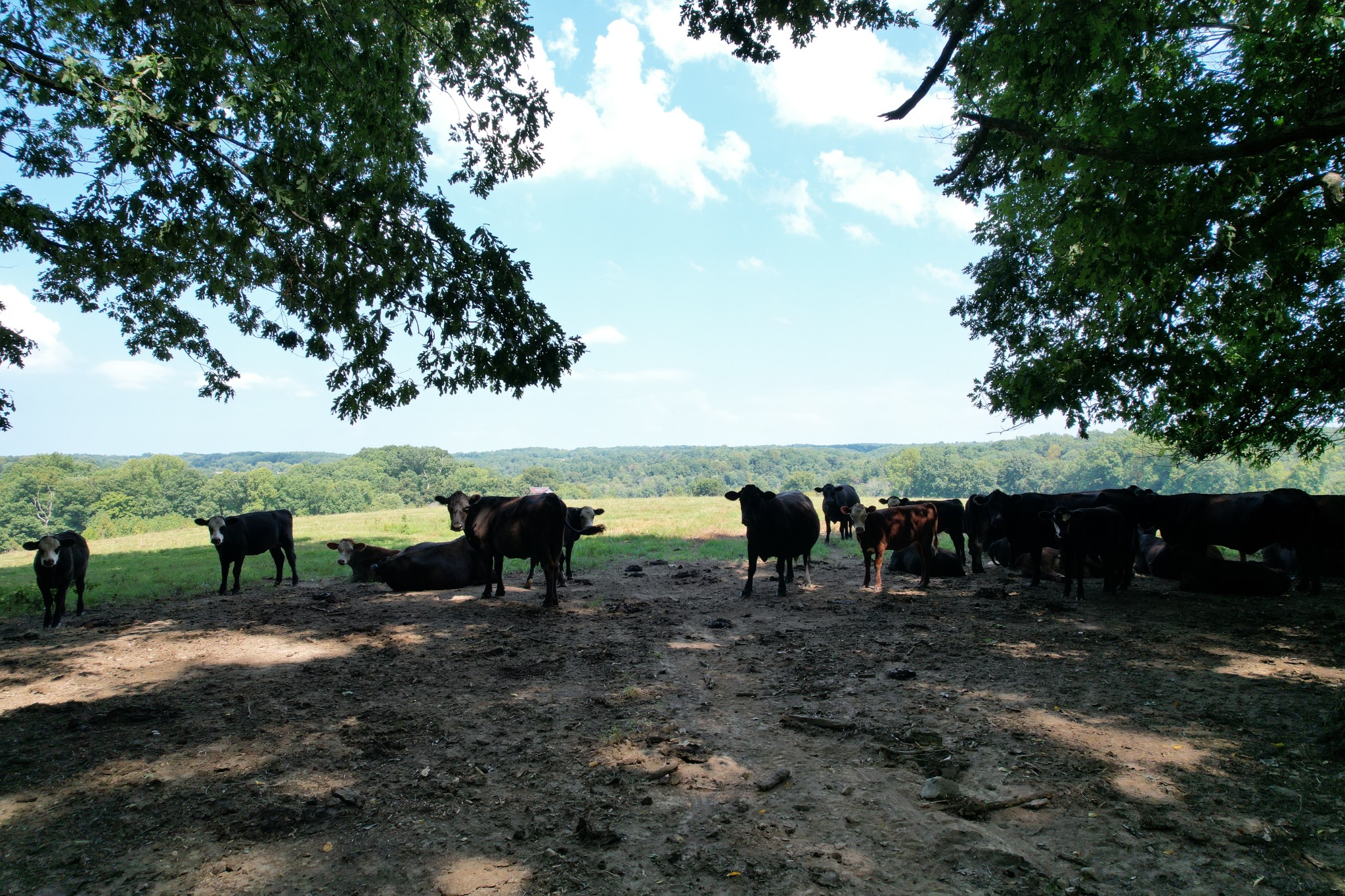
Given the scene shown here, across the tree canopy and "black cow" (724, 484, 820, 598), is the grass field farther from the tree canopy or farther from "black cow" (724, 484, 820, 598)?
the tree canopy

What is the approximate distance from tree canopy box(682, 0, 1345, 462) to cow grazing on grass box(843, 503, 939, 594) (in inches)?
144

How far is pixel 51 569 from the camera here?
10.2m

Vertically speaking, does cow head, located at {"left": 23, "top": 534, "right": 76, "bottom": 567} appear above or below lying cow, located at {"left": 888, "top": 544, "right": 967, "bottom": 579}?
above

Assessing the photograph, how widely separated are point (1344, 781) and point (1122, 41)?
7538 mm

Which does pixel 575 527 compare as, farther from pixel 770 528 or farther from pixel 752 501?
pixel 770 528

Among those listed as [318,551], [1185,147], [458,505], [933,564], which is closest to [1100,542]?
[933,564]

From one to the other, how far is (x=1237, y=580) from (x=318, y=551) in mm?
25932

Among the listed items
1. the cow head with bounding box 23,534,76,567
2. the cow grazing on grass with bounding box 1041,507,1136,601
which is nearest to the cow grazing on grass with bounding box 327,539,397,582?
the cow head with bounding box 23,534,76,567

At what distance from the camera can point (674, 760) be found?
5.10 meters

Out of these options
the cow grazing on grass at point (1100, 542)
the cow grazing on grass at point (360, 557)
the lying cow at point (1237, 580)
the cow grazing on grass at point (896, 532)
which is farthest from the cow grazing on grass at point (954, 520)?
the cow grazing on grass at point (360, 557)

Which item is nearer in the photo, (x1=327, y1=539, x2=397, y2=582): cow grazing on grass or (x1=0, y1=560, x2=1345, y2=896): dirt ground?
(x1=0, y1=560, x2=1345, y2=896): dirt ground

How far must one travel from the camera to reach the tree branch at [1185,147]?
593 cm

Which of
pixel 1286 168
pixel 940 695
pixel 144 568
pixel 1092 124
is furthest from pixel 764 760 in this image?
pixel 144 568

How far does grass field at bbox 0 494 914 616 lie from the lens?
14.9m
